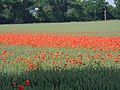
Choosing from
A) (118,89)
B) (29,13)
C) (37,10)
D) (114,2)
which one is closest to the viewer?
(118,89)

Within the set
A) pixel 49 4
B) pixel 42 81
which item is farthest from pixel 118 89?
pixel 49 4

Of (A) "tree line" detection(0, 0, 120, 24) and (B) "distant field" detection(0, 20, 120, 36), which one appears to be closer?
(B) "distant field" detection(0, 20, 120, 36)

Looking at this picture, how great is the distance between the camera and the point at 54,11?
114 m

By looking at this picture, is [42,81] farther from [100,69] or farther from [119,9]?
[119,9]

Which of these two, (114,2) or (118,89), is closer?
(118,89)

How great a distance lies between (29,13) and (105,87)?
94.6 metres

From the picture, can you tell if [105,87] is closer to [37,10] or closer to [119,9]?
[37,10]

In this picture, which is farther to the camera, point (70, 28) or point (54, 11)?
point (54, 11)

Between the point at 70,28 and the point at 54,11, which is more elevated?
the point at 54,11

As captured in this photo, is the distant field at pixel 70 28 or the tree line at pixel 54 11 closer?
the distant field at pixel 70 28

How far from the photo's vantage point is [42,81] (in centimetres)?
572

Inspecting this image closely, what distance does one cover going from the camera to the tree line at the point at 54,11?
97062 millimetres

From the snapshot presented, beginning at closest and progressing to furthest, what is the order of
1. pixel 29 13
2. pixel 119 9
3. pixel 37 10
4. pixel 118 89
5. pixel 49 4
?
pixel 118 89
pixel 29 13
pixel 37 10
pixel 49 4
pixel 119 9

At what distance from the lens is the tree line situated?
97.1 m
